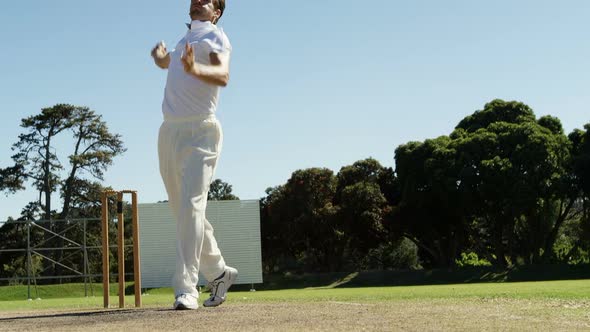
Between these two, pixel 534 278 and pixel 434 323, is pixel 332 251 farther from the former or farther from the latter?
pixel 434 323

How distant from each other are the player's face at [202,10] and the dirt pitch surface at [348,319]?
9.44ft

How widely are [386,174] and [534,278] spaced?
1825 centimetres

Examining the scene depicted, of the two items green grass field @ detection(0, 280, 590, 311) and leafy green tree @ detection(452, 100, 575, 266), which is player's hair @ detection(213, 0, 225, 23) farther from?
leafy green tree @ detection(452, 100, 575, 266)

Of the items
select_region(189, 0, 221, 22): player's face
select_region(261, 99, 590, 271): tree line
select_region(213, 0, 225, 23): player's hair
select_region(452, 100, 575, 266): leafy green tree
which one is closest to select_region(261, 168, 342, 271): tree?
select_region(261, 99, 590, 271): tree line

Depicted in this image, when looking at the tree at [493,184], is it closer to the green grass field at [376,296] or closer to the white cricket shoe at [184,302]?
the green grass field at [376,296]

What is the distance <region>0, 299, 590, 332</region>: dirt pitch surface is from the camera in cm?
567

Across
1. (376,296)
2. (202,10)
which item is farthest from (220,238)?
(202,10)

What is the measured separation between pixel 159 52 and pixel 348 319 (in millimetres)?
3384

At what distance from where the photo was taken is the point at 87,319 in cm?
714

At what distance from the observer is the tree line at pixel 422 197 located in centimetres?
4338

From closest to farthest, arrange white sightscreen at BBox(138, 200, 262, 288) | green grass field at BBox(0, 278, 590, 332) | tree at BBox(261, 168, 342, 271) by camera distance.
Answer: green grass field at BBox(0, 278, 590, 332), white sightscreen at BBox(138, 200, 262, 288), tree at BBox(261, 168, 342, 271)

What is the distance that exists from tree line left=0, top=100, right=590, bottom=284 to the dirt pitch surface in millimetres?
35492

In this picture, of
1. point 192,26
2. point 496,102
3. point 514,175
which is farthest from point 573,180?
point 192,26

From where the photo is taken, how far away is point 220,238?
33.2 m
